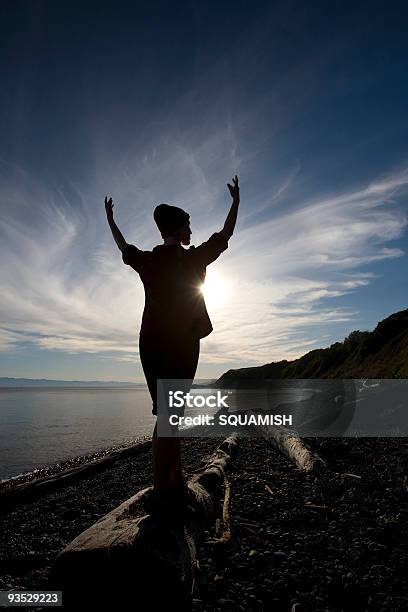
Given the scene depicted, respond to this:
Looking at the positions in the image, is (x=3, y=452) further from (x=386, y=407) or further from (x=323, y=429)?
(x=386, y=407)

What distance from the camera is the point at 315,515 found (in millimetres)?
5965

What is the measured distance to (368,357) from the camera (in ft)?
218

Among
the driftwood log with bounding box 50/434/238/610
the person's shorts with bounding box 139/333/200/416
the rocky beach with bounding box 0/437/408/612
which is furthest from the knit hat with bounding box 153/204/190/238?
the rocky beach with bounding box 0/437/408/612

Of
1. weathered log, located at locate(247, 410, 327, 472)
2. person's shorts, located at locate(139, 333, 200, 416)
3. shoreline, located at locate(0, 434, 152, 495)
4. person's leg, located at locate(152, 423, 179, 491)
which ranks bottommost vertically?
shoreline, located at locate(0, 434, 152, 495)

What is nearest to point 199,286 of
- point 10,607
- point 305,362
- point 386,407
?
point 10,607

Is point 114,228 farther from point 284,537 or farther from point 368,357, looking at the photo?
point 368,357

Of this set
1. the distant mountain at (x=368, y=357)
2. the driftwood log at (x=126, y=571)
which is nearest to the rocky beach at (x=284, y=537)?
the driftwood log at (x=126, y=571)

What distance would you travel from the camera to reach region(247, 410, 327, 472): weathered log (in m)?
9.21

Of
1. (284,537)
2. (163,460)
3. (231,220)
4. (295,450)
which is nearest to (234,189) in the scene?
(231,220)

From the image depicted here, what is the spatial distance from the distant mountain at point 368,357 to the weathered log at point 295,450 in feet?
84.7

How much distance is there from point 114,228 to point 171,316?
1515 millimetres

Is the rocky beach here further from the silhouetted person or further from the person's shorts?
the person's shorts

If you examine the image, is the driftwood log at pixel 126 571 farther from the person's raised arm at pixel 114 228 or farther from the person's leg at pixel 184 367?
the person's raised arm at pixel 114 228

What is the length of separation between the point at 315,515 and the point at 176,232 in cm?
526
